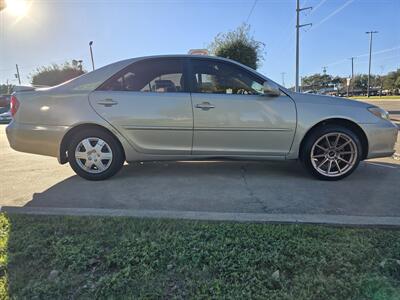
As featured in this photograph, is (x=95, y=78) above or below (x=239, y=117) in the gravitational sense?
above

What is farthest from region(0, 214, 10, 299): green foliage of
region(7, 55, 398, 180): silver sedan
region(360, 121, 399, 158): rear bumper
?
region(360, 121, 399, 158): rear bumper

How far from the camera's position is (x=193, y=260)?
2385 mm

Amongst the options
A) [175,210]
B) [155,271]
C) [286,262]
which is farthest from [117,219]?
[286,262]

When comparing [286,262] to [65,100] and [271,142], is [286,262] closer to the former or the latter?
[271,142]

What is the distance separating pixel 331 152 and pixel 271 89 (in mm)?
1150

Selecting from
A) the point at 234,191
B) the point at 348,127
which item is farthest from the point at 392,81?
the point at 234,191

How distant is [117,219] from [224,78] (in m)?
2.38

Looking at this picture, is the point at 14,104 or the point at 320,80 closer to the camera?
the point at 14,104

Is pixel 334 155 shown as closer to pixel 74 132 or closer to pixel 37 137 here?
pixel 74 132

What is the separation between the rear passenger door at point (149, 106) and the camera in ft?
14.3

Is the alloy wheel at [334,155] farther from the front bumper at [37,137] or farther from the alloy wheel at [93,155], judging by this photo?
the front bumper at [37,137]

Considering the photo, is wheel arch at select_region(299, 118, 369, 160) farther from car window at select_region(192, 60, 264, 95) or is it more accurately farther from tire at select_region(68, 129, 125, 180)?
tire at select_region(68, 129, 125, 180)

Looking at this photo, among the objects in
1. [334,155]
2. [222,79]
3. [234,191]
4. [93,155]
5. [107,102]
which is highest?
[222,79]

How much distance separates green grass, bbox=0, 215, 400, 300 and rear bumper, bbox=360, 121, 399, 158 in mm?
1864
